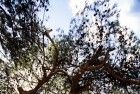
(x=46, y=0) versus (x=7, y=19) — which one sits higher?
(x=46, y=0)

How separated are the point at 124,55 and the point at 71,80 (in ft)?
13.1

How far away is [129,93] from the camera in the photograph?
52.9 ft

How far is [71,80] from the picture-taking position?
47.9 ft

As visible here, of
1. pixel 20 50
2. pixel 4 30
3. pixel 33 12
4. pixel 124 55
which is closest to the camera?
pixel 4 30

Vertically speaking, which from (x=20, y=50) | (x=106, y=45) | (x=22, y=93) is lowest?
(x=22, y=93)

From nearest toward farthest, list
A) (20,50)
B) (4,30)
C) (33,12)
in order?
1. (4,30)
2. (20,50)
3. (33,12)

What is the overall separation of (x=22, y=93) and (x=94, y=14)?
20.0 ft

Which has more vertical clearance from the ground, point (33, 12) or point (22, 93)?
point (33, 12)

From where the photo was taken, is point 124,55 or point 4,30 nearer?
point 4,30

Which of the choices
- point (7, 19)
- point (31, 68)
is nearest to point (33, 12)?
point (7, 19)

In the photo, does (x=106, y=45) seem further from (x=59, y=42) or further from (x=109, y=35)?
(x=59, y=42)

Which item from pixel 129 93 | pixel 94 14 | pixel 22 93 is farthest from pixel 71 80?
pixel 94 14

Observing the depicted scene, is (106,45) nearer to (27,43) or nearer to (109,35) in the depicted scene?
(109,35)

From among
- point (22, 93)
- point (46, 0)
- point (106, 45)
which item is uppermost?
point (46, 0)
